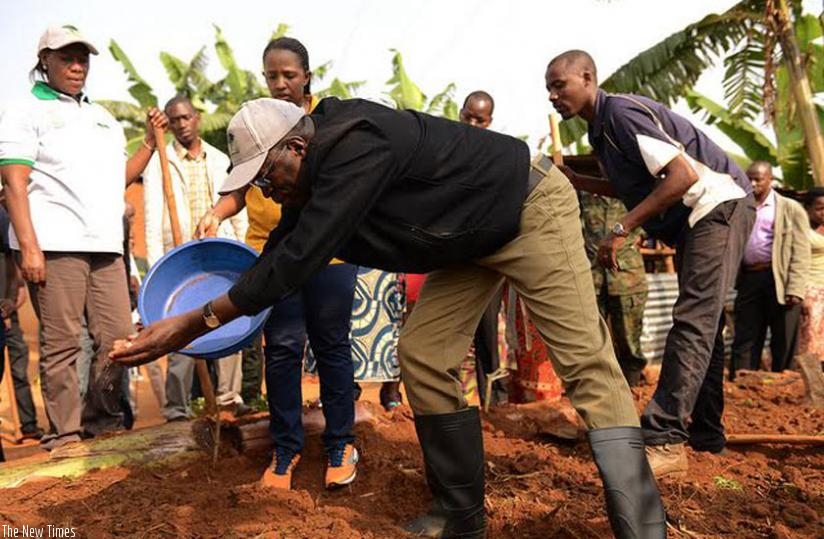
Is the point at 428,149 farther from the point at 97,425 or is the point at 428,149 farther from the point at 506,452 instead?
the point at 97,425

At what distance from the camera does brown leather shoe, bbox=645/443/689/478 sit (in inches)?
139

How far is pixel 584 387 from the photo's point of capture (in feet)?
8.70

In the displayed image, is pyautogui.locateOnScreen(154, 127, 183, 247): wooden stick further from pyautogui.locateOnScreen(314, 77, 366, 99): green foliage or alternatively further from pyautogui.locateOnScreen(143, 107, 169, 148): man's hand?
pyautogui.locateOnScreen(314, 77, 366, 99): green foliage

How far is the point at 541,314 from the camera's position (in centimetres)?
275

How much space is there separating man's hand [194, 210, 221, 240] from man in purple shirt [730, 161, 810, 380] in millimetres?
4899

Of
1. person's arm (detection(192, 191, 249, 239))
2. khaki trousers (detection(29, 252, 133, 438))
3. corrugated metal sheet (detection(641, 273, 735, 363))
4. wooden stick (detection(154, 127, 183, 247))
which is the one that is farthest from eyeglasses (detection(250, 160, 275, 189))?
corrugated metal sheet (detection(641, 273, 735, 363))

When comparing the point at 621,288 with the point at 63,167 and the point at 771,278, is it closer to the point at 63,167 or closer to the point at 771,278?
the point at 771,278

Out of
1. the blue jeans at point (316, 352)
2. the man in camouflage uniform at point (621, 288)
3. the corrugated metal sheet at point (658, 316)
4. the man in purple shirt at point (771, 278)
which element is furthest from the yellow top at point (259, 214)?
the corrugated metal sheet at point (658, 316)

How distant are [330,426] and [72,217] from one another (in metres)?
1.83

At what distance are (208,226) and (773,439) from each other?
3.04 metres

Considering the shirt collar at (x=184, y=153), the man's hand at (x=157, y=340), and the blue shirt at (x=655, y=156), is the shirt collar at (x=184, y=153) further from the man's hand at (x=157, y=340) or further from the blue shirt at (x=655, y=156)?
the man's hand at (x=157, y=340)

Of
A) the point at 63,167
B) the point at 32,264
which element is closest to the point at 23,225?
the point at 32,264

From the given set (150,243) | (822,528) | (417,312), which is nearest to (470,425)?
(417,312)

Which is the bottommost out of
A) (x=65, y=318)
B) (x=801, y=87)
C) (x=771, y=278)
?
(x=771, y=278)
